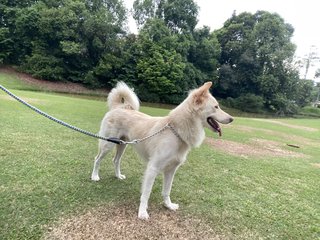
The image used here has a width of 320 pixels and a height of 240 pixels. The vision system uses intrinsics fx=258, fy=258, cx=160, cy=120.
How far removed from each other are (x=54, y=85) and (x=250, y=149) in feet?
88.7

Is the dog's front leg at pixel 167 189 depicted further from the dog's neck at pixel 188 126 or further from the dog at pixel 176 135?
the dog's neck at pixel 188 126

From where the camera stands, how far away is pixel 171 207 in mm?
3549

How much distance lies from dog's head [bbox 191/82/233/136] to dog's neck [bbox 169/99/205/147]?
8cm

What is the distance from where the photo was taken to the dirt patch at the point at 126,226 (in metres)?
2.78

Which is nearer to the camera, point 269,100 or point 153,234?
point 153,234

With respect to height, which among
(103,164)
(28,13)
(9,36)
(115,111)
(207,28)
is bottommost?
(103,164)

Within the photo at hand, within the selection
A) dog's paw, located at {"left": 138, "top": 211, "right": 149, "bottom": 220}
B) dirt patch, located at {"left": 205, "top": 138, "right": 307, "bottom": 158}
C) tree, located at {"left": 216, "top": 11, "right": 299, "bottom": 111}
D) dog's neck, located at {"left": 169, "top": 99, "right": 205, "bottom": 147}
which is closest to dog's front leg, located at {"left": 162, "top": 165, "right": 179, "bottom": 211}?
dog's paw, located at {"left": 138, "top": 211, "right": 149, "bottom": 220}

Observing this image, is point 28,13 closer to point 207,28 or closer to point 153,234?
point 207,28

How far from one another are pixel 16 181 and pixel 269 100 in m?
41.5

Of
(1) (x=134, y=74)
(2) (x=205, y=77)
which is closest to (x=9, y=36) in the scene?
(1) (x=134, y=74)

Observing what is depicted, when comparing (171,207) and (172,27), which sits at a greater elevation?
(172,27)

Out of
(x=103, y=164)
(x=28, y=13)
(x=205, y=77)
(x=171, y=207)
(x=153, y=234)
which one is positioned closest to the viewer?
(x=153, y=234)

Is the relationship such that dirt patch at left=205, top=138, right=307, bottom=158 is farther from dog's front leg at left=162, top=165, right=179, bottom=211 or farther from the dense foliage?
the dense foliage

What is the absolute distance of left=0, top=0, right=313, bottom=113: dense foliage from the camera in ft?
107
